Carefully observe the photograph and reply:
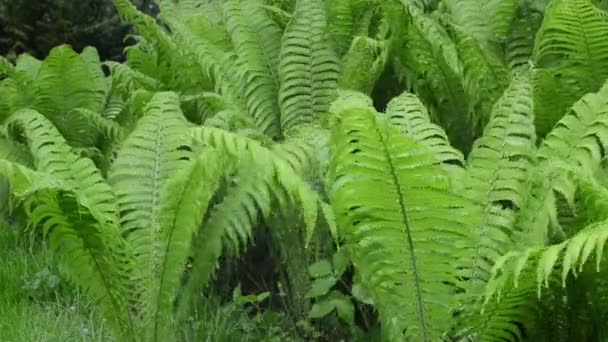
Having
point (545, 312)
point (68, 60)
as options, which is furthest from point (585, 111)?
point (68, 60)

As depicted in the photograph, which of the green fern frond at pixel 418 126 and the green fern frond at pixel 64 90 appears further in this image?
the green fern frond at pixel 64 90

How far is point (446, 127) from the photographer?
4.08 meters

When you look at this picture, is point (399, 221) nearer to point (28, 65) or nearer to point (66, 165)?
point (66, 165)

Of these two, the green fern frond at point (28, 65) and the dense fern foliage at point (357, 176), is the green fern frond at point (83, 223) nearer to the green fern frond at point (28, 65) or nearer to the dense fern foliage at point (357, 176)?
the dense fern foliage at point (357, 176)

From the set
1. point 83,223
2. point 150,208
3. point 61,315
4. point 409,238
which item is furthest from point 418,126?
point 61,315

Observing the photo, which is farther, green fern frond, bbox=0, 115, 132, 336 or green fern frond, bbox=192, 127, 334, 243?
green fern frond, bbox=0, 115, 132, 336

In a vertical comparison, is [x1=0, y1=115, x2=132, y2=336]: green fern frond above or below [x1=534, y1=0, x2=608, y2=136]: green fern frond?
below

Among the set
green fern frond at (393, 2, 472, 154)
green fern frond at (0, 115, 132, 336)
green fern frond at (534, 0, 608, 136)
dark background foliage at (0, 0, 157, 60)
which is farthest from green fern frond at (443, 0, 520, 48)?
dark background foliage at (0, 0, 157, 60)

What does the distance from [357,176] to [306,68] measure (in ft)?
5.25

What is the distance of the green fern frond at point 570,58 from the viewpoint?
12.1ft

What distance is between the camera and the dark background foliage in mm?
7371

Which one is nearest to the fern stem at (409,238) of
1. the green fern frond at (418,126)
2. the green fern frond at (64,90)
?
the green fern frond at (418,126)

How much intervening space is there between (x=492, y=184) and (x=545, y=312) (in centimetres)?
48

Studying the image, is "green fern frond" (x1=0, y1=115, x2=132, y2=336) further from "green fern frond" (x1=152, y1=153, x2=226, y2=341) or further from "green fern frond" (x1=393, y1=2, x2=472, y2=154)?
"green fern frond" (x1=393, y1=2, x2=472, y2=154)
